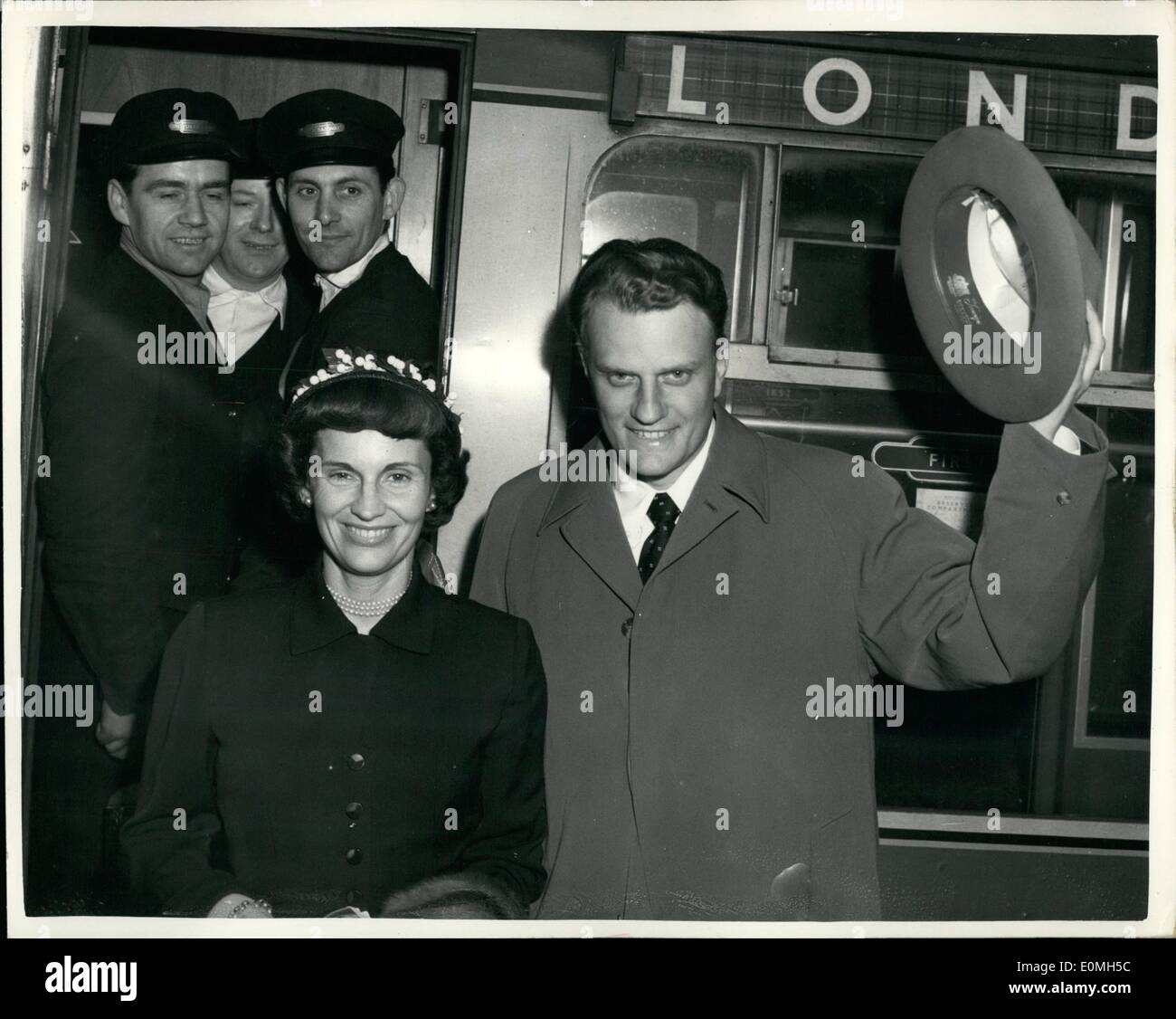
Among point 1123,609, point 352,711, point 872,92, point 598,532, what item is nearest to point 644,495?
point 598,532

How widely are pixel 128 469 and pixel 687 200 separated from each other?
139cm

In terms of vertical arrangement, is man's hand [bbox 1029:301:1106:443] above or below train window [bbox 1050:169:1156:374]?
below

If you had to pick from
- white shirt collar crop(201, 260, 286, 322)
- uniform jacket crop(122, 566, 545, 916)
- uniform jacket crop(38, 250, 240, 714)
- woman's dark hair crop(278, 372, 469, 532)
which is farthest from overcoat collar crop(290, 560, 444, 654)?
white shirt collar crop(201, 260, 286, 322)

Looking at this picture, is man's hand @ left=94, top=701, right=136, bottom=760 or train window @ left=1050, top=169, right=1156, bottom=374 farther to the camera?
train window @ left=1050, top=169, right=1156, bottom=374

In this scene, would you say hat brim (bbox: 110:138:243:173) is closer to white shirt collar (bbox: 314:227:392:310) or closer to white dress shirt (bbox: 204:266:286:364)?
white dress shirt (bbox: 204:266:286:364)

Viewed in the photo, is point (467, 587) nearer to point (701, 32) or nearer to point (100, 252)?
point (100, 252)

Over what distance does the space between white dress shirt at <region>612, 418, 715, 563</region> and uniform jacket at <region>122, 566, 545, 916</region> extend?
384 mm

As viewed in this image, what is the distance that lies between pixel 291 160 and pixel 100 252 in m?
0.46

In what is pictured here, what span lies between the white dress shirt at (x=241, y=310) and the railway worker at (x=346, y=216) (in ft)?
0.36

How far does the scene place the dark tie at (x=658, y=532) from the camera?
2.04m

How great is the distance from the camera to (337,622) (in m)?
1.84

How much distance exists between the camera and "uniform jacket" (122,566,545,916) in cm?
180

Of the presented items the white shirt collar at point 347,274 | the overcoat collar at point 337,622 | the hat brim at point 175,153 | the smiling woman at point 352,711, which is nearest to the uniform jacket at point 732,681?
the smiling woman at point 352,711

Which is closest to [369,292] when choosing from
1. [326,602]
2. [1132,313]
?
[326,602]
